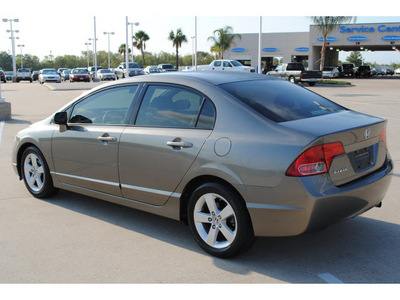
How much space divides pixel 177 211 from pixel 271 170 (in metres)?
1.10

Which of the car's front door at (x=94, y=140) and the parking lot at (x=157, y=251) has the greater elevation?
the car's front door at (x=94, y=140)

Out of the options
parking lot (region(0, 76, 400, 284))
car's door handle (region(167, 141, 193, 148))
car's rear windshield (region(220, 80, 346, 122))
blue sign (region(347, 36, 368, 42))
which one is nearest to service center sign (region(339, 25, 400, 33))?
blue sign (region(347, 36, 368, 42))

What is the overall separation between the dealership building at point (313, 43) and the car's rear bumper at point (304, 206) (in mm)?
49181

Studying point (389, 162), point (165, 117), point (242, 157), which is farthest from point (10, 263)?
point (389, 162)

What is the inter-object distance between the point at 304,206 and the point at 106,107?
260 centimetres

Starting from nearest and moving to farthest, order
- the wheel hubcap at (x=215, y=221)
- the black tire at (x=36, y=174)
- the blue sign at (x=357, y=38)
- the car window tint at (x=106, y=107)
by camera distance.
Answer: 1. the wheel hubcap at (x=215, y=221)
2. the car window tint at (x=106, y=107)
3. the black tire at (x=36, y=174)
4. the blue sign at (x=357, y=38)

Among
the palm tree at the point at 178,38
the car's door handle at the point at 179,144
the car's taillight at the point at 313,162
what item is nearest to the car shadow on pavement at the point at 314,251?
the car's taillight at the point at 313,162

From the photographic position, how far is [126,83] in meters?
4.75

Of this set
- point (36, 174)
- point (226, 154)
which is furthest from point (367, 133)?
point (36, 174)

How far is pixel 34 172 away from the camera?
18.5 ft

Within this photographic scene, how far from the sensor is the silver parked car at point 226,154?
3400 mm

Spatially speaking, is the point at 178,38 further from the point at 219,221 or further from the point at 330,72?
the point at 219,221

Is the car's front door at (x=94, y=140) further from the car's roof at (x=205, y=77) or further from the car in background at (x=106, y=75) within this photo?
the car in background at (x=106, y=75)

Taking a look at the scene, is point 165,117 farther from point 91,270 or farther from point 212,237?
point 91,270
